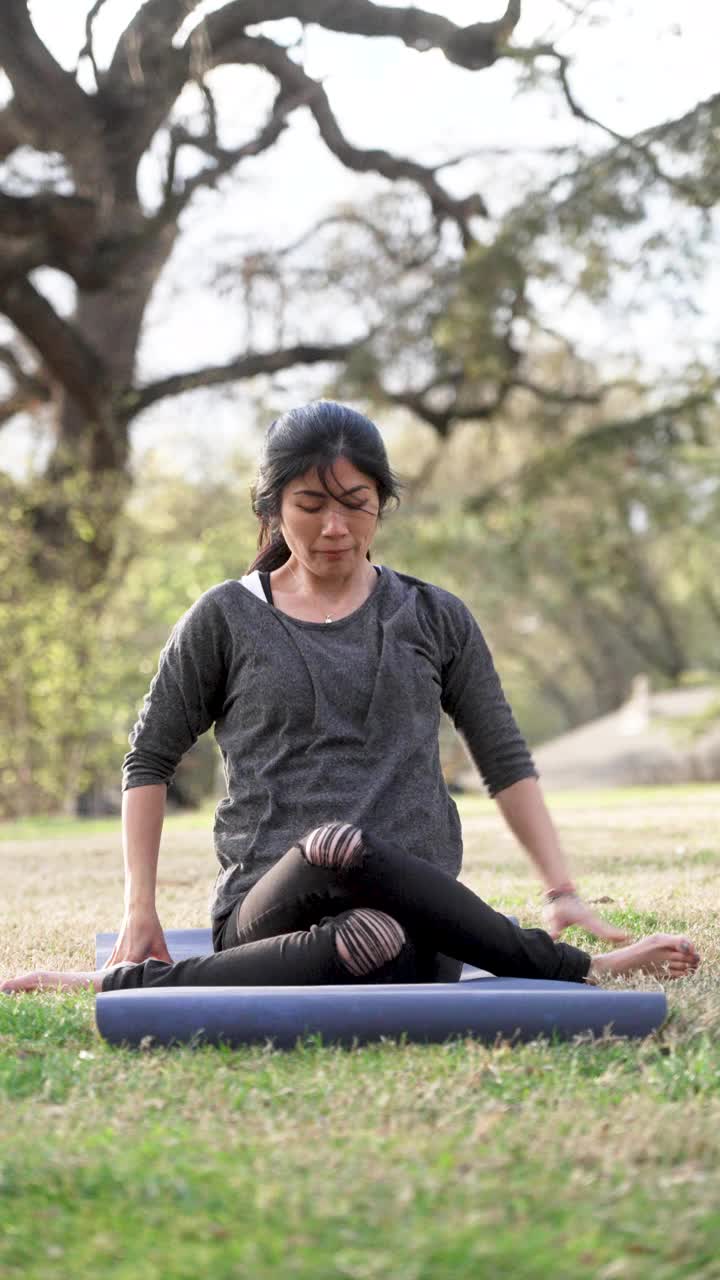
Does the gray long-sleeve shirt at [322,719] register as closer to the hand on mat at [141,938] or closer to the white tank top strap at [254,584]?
the white tank top strap at [254,584]

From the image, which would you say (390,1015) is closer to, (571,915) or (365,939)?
(365,939)

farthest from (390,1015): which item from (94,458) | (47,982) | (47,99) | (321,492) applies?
(94,458)

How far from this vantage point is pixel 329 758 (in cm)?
307

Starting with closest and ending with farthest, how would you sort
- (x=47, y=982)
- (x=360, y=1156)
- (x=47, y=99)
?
1. (x=360, y=1156)
2. (x=47, y=982)
3. (x=47, y=99)

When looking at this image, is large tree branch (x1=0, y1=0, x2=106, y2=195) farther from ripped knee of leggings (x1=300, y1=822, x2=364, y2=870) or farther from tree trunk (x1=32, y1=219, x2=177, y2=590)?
ripped knee of leggings (x1=300, y1=822, x2=364, y2=870)

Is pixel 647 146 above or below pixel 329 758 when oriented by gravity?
above

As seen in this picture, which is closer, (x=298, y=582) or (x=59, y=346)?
(x=298, y=582)

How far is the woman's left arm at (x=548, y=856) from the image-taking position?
122 inches

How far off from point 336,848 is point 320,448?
2.69ft

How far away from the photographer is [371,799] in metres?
3.03

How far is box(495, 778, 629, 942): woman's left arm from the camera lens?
122 inches

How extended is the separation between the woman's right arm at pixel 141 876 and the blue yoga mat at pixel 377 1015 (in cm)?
50

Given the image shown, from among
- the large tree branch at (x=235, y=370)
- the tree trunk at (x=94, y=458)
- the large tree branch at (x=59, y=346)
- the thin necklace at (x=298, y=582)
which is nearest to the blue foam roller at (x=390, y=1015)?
the thin necklace at (x=298, y=582)

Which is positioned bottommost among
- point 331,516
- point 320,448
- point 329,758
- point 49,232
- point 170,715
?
point 329,758
